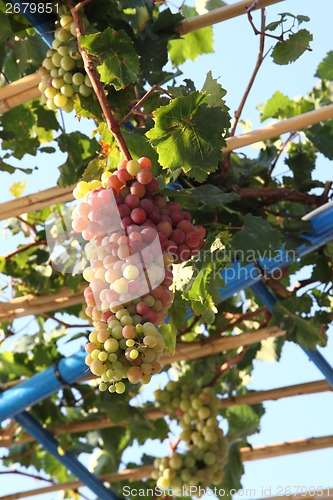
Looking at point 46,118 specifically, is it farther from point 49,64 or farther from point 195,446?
point 195,446

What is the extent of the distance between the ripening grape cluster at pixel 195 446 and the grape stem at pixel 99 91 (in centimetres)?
142

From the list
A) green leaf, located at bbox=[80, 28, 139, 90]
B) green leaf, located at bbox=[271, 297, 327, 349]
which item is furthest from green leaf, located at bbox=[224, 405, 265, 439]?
green leaf, located at bbox=[80, 28, 139, 90]

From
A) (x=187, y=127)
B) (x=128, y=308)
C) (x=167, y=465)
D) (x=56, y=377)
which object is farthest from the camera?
(x=167, y=465)

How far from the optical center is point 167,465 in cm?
276

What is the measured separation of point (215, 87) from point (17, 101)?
0.64 m

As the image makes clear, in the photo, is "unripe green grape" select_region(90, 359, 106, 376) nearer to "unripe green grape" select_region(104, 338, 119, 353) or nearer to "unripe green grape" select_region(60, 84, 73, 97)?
"unripe green grape" select_region(104, 338, 119, 353)

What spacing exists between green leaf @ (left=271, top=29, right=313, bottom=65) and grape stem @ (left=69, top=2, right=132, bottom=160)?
0.43m

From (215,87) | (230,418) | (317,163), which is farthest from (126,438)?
(215,87)

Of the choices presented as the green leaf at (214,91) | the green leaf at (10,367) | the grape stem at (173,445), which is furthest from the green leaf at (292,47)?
the green leaf at (10,367)

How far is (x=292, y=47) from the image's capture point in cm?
185

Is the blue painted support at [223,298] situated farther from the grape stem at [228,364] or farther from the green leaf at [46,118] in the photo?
the green leaf at [46,118]

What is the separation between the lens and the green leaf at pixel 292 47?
6.00 ft

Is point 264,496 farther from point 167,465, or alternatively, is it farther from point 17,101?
point 17,101

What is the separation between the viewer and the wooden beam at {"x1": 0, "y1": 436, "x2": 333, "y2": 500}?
3055mm
